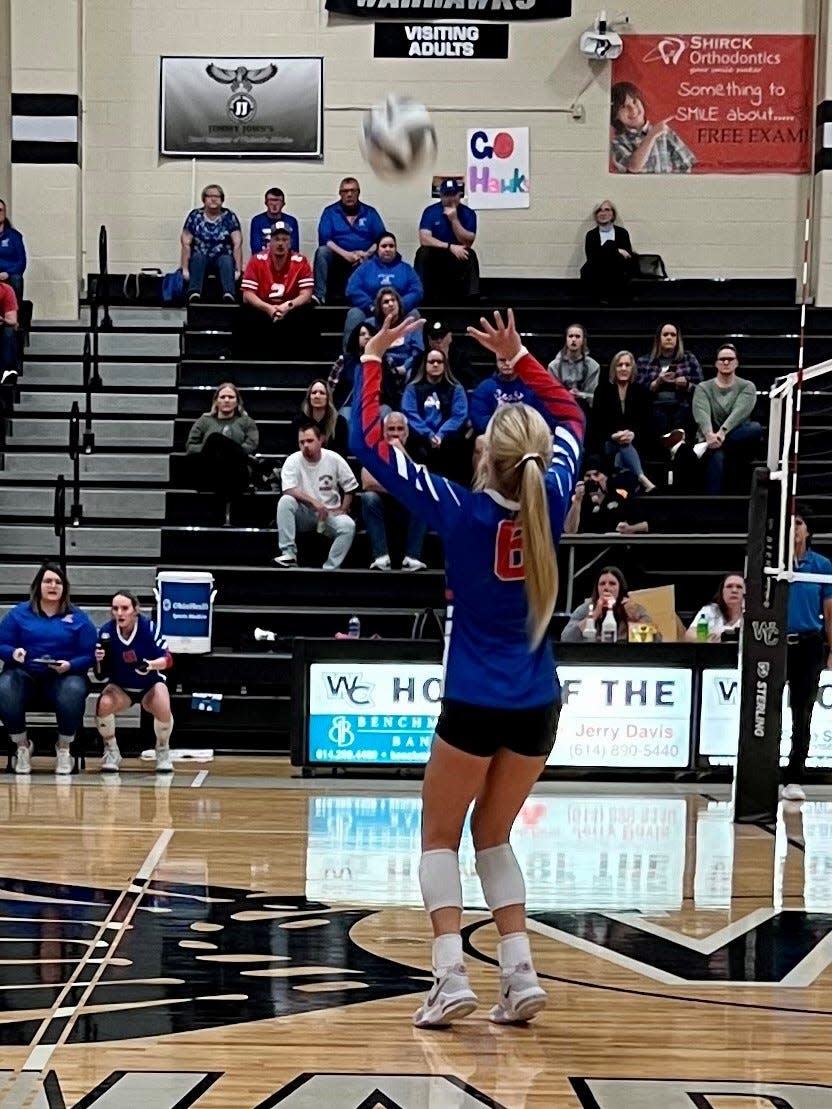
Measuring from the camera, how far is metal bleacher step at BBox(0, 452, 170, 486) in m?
15.0

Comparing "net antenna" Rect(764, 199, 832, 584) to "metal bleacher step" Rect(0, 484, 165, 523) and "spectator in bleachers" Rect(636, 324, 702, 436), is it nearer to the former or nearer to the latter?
"spectator in bleachers" Rect(636, 324, 702, 436)

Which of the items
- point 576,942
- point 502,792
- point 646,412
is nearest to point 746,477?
point 646,412

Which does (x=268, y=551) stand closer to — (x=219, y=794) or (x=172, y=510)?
(x=172, y=510)

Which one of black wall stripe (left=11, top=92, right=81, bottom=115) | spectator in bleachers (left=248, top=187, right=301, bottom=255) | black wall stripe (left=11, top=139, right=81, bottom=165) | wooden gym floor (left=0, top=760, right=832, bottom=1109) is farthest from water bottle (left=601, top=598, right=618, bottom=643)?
black wall stripe (left=11, top=92, right=81, bottom=115)

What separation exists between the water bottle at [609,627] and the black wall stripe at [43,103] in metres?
8.83

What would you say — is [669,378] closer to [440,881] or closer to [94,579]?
[94,579]

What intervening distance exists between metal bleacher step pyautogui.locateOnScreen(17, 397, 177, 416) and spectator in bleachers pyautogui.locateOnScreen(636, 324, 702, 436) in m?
4.60

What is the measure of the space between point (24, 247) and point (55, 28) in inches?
92.9

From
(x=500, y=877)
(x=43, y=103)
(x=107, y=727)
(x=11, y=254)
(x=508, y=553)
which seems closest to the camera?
(x=508, y=553)

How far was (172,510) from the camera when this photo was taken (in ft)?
47.5

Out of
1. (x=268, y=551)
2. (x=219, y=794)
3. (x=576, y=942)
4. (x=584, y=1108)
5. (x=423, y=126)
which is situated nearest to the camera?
(x=584, y=1108)

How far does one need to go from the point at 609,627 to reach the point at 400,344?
4046 millimetres

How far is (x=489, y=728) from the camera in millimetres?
4734

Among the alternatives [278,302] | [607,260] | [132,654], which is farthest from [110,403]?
[607,260]
